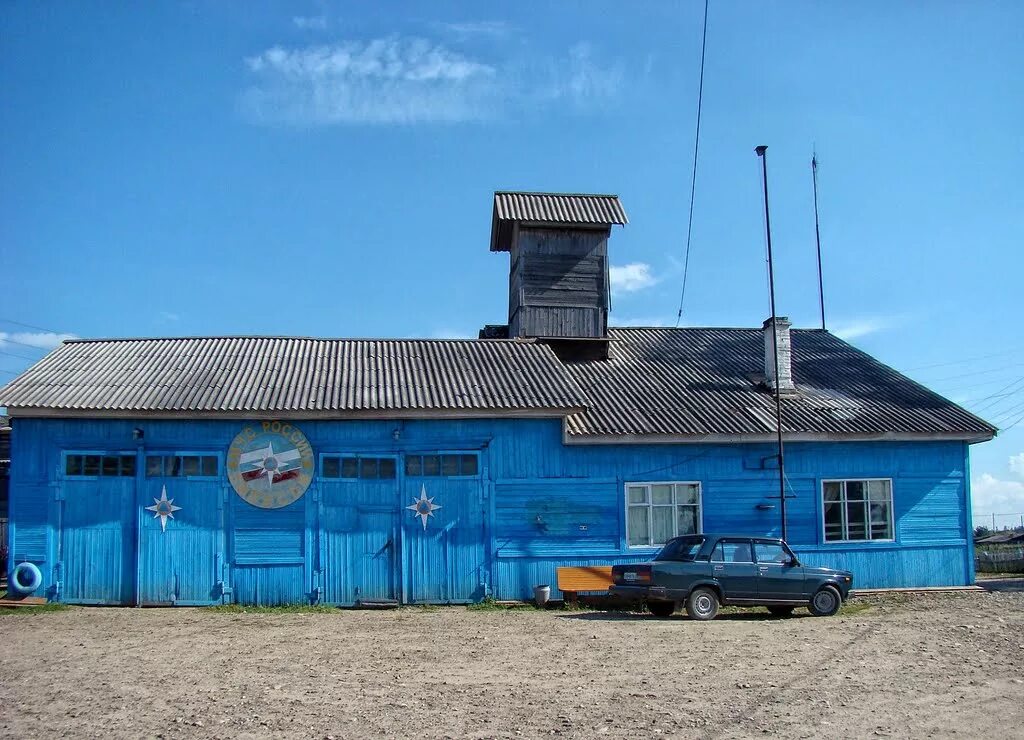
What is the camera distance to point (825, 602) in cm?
1670

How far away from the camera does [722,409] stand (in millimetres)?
20672

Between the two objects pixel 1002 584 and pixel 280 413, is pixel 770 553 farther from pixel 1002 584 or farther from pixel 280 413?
pixel 1002 584

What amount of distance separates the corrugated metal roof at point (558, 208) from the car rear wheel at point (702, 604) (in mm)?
11523

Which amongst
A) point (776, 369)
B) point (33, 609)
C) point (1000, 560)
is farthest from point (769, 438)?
point (33, 609)

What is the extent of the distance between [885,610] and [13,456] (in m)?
16.0

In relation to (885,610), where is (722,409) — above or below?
above

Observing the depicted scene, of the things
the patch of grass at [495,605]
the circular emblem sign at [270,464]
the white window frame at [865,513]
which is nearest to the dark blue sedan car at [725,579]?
the patch of grass at [495,605]

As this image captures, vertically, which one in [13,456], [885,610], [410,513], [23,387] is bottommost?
[885,610]

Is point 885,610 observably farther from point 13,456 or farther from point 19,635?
point 13,456

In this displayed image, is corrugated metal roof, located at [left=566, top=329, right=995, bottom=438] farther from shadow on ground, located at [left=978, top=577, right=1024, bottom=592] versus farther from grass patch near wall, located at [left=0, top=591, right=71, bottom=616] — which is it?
grass patch near wall, located at [left=0, top=591, right=71, bottom=616]

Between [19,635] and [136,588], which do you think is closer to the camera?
[19,635]

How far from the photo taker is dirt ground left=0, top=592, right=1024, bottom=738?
28.5ft

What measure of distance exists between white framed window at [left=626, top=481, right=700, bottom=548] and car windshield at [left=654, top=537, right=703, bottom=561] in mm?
2632

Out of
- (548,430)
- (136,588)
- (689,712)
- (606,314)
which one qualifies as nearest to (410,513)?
(548,430)
